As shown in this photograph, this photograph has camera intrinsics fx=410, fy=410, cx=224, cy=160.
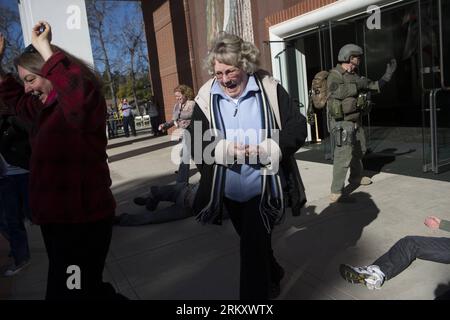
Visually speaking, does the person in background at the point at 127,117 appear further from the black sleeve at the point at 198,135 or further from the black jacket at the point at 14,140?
the black sleeve at the point at 198,135

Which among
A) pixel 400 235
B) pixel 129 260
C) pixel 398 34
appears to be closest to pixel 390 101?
pixel 398 34

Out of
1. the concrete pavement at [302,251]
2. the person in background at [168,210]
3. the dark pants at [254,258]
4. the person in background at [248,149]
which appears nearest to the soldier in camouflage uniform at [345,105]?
the concrete pavement at [302,251]

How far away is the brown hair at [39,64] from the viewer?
2.03 meters

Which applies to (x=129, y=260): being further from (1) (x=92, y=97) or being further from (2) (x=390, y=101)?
(2) (x=390, y=101)

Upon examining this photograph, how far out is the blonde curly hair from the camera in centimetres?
249

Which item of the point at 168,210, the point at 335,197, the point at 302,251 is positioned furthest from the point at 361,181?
the point at 168,210

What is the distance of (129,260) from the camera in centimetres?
392

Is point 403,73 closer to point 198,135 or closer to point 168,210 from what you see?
point 168,210

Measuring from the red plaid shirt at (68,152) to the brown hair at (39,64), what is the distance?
0.30 ft

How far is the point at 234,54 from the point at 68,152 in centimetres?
113

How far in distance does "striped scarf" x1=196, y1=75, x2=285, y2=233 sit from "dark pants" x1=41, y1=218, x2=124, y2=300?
0.72m

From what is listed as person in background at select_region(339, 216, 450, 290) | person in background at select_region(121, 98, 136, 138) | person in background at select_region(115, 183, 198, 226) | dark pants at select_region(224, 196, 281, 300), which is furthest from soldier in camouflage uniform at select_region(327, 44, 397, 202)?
person in background at select_region(121, 98, 136, 138)
